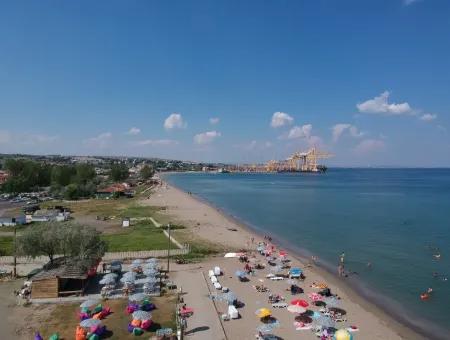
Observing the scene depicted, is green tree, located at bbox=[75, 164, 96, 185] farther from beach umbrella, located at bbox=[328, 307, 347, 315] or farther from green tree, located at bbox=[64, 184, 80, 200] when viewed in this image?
beach umbrella, located at bbox=[328, 307, 347, 315]

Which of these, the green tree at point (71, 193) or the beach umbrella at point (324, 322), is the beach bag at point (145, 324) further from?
the green tree at point (71, 193)

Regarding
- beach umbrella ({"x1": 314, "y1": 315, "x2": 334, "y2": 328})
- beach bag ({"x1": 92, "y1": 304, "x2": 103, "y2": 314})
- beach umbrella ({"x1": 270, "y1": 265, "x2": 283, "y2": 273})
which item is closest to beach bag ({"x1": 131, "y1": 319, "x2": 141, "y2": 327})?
beach bag ({"x1": 92, "y1": 304, "x2": 103, "y2": 314})

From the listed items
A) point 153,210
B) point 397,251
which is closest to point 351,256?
point 397,251

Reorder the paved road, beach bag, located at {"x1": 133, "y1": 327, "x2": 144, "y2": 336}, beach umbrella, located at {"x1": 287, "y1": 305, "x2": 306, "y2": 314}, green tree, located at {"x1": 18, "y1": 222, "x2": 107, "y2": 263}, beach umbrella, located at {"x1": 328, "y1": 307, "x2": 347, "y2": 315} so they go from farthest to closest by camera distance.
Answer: green tree, located at {"x1": 18, "y1": 222, "x2": 107, "y2": 263}
beach umbrella, located at {"x1": 328, "y1": 307, "x2": 347, "y2": 315}
beach umbrella, located at {"x1": 287, "y1": 305, "x2": 306, "y2": 314}
the paved road
beach bag, located at {"x1": 133, "y1": 327, "x2": 144, "y2": 336}

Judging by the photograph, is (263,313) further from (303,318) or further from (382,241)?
(382,241)

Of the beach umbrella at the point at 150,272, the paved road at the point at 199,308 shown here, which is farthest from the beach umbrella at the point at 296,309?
the beach umbrella at the point at 150,272

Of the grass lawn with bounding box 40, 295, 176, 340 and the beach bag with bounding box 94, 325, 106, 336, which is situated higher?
the beach bag with bounding box 94, 325, 106, 336
